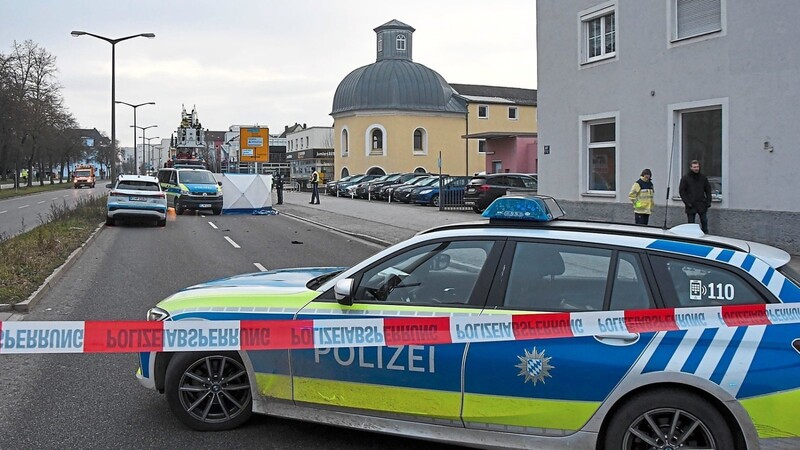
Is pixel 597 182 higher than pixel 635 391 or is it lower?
higher

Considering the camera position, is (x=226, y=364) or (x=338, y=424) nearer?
(x=338, y=424)

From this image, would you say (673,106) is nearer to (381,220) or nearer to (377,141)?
(381,220)

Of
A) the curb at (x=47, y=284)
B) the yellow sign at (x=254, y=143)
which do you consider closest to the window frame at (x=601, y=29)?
the curb at (x=47, y=284)

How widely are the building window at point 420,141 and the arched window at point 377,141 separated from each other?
10.7ft

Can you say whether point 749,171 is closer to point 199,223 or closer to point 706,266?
point 706,266

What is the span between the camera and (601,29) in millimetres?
18609

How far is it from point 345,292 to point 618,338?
5.29 feet

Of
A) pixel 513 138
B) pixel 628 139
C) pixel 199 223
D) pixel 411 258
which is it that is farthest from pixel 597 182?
pixel 513 138

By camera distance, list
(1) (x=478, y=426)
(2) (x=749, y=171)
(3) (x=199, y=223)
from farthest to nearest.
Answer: (3) (x=199, y=223) < (2) (x=749, y=171) < (1) (x=478, y=426)

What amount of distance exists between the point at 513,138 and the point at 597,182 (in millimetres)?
25091

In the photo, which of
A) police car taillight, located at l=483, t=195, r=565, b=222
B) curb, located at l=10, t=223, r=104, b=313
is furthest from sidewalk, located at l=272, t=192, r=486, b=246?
police car taillight, located at l=483, t=195, r=565, b=222

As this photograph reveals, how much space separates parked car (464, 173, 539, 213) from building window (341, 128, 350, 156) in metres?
39.2

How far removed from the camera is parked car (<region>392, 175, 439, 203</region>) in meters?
37.6

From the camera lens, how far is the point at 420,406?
4.33 metres
